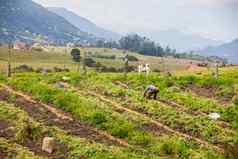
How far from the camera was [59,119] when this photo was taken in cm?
2816

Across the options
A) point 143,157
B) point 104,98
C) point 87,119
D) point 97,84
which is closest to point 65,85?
point 97,84

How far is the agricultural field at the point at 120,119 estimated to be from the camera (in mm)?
22953

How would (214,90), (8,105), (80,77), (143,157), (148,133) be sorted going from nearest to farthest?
(143,157), (148,133), (8,105), (214,90), (80,77)

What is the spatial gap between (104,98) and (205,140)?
10.1m

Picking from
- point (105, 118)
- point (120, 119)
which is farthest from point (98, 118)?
point (120, 119)

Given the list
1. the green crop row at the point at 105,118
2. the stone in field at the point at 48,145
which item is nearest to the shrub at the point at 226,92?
the green crop row at the point at 105,118

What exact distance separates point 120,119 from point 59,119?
3.54m

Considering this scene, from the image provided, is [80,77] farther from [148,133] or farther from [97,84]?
[148,133]

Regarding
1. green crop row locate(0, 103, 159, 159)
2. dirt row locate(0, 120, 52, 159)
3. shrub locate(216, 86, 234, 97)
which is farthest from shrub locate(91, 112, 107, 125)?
shrub locate(216, 86, 234, 97)

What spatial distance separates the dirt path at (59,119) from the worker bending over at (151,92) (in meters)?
6.43

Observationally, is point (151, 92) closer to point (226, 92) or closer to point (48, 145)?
point (226, 92)

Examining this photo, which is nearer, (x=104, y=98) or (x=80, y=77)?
(x=104, y=98)

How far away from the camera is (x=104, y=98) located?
34.2 meters

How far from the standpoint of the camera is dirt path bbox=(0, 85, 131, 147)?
2493cm
